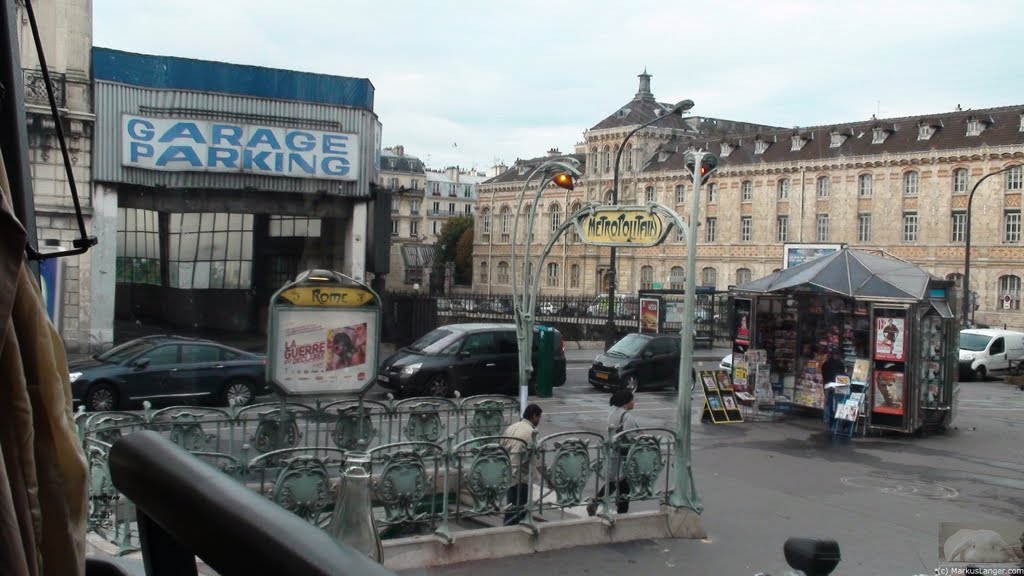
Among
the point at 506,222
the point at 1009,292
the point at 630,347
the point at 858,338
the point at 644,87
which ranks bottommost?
the point at 630,347

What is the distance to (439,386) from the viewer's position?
70.1 feet

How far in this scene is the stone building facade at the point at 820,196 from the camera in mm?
54000

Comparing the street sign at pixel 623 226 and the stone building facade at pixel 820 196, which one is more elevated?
the stone building facade at pixel 820 196

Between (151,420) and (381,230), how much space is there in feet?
71.7

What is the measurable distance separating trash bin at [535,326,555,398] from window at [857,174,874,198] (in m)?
41.9

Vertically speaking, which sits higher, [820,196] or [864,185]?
[864,185]

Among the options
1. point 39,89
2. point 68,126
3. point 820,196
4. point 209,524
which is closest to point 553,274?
point 820,196

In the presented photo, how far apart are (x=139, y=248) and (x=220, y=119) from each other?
38.8ft

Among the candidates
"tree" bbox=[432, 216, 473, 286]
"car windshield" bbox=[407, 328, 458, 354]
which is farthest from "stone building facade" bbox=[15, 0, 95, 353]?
"tree" bbox=[432, 216, 473, 286]

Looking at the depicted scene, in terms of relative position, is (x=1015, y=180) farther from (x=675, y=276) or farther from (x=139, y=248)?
(x=139, y=248)

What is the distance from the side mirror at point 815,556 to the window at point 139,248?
3560cm

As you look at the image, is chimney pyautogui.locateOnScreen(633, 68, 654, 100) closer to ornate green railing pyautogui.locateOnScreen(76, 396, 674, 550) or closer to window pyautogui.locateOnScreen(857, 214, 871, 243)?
window pyautogui.locateOnScreen(857, 214, 871, 243)

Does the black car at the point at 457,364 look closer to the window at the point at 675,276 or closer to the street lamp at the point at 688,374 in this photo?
the street lamp at the point at 688,374

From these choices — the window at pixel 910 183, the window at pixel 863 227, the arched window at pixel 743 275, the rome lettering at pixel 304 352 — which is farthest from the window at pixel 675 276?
the rome lettering at pixel 304 352
